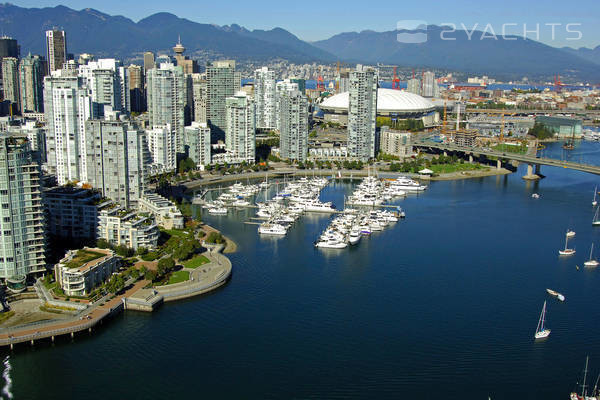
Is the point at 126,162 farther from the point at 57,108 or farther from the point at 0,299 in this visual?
the point at 0,299

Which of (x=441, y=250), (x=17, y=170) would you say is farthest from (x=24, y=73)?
(x=441, y=250)

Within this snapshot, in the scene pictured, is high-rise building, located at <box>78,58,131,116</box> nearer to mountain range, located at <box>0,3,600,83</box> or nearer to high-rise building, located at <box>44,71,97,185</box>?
high-rise building, located at <box>44,71,97,185</box>

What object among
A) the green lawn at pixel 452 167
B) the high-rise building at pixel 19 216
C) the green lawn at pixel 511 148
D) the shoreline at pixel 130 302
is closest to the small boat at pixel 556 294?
the shoreline at pixel 130 302

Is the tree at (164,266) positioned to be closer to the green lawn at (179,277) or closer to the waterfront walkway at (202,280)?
the green lawn at (179,277)

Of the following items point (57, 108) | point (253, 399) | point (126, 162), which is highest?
point (57, 108)

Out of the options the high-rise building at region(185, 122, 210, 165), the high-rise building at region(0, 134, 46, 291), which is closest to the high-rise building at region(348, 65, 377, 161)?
the high-rise building at region(185, 122, 210, 165)

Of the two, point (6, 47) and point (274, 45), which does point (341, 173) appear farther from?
point (274, 45)

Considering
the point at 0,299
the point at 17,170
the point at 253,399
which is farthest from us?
the point at 17,170

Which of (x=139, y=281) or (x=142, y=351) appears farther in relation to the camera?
(x=139, y=281)
